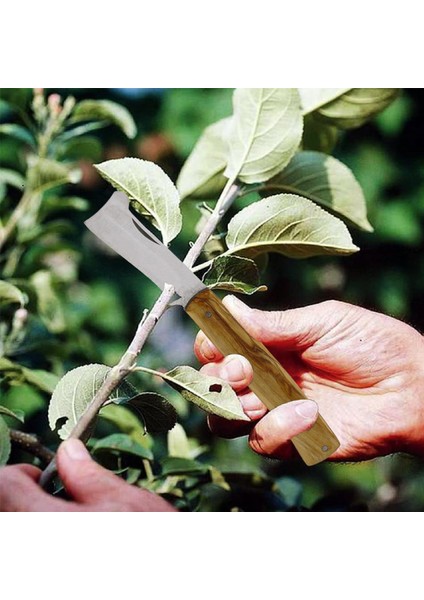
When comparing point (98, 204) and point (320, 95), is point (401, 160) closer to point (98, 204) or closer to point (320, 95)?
point (98, 204)

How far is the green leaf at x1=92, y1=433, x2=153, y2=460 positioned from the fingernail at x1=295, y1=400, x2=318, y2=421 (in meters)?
0.16

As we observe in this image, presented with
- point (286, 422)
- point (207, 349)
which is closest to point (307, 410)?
point (286, 422)

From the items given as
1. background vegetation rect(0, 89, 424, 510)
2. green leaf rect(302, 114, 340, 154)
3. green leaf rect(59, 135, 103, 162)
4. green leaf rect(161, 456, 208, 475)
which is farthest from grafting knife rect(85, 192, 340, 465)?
background vegetation rect(0, 89, 424, 510)

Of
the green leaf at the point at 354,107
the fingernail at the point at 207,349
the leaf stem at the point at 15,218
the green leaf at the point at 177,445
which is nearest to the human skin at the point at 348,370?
the fingernail at the point at 207,349

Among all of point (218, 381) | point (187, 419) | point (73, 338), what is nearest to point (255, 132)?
point (218, 381)

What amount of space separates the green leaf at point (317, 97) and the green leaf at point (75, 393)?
1.13ft

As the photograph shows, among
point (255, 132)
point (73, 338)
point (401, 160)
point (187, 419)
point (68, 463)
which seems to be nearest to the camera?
point (68, 463)

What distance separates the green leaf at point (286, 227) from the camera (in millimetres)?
667

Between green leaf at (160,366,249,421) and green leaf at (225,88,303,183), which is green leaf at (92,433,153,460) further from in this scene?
green leaf at (225,88,303,183)

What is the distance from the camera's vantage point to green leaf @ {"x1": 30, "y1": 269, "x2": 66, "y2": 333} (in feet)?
3.17

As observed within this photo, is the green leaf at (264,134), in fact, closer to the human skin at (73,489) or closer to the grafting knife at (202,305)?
the grafting knife at (202,305)

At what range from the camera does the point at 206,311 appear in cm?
69
